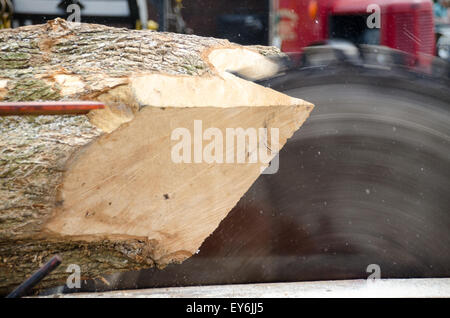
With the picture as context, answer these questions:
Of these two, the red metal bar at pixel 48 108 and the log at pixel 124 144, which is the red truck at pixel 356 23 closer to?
the log at pixel 124 144

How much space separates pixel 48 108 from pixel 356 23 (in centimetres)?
118

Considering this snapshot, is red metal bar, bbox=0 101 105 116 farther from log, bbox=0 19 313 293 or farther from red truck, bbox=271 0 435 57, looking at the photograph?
red truck, bbox=271 0 435 57

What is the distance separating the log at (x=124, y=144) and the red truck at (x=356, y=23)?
185mm

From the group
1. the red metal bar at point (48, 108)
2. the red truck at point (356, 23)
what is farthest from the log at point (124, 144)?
the red truck at point (356, 23)

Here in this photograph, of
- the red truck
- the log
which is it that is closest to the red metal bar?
the log

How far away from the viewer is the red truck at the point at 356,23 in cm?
149

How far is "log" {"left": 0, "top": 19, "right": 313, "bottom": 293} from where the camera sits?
1.24 metres

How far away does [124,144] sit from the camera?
128 centimetres

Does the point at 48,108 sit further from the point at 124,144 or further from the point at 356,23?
the point at 356,23

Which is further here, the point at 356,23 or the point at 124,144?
the point at 356,23

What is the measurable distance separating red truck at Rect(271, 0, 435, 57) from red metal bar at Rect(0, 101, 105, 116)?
0.76 metres

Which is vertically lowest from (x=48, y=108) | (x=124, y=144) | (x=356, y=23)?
(x=124, y=144)

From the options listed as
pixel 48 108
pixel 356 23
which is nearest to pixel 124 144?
pixel 48 108

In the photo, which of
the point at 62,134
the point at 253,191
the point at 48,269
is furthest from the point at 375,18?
the point at 48,269
